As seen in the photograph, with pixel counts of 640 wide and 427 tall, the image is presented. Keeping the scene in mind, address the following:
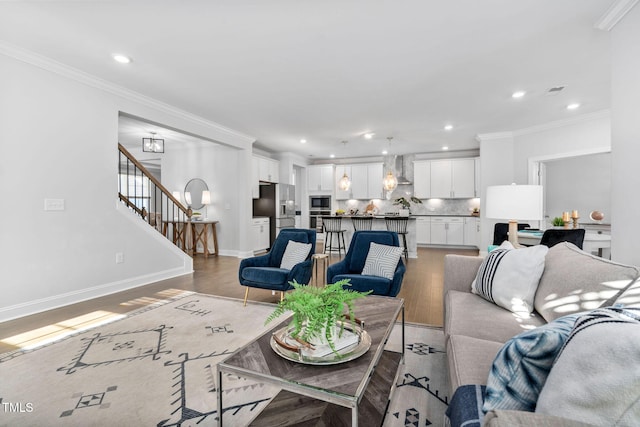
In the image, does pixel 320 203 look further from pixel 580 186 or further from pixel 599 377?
pixel 599 377

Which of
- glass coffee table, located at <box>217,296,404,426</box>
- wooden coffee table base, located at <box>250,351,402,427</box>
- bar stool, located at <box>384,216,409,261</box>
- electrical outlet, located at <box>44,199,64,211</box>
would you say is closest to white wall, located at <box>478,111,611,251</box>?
bar stool, located at <box>384,216,409,261</box>

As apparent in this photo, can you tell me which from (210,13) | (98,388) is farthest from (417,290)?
(210,13)

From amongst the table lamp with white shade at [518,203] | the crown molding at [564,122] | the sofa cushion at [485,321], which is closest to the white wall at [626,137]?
the table lamp with white shade at [518,203]

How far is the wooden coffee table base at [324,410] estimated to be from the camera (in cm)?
154

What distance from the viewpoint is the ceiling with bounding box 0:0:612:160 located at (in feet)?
8.45

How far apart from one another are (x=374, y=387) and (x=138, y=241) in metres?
3.96

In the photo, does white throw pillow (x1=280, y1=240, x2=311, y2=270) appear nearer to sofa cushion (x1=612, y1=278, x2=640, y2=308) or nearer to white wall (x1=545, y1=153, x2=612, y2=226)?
sofa cushion (x1=612, y1=278, x2=640, y2=308)

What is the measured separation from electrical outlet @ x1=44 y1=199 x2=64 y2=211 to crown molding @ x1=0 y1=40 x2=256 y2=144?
1.44 meters

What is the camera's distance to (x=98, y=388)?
1907 mm

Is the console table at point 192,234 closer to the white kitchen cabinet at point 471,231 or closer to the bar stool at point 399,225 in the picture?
the bar stool at point 399,225

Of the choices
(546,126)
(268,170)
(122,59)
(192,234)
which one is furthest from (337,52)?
(192,234)

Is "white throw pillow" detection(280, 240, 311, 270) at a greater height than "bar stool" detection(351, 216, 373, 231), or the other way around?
"bar stool" detection(351, 216, 373, 231)

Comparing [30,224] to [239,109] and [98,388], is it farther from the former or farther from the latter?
[239,109]

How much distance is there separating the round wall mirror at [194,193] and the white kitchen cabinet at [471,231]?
672 cm
